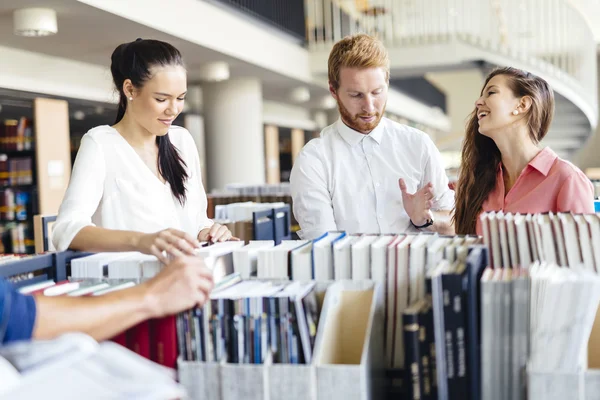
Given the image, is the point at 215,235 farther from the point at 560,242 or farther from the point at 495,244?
the point at 560,242

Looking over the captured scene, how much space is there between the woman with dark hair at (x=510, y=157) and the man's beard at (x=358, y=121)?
366 mm

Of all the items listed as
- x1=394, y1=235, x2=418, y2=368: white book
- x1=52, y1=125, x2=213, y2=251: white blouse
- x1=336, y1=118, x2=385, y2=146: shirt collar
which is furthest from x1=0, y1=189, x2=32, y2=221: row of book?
x1=394, y1=235, x2=418, y2=368: white book

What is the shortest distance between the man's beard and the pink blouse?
517 mm

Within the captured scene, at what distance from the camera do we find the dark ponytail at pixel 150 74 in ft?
6.60

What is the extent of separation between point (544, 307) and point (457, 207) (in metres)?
1.24

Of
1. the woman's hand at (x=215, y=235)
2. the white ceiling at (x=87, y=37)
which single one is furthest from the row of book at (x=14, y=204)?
the woman's hand at (x=215, y=235)

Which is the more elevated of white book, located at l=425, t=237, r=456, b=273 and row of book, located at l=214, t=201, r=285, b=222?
white book, located at l=425, t=237, r=456, b=273

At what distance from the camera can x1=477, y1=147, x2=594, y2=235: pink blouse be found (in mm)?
1885

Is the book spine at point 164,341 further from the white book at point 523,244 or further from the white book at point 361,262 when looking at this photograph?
the white book at point 523,244

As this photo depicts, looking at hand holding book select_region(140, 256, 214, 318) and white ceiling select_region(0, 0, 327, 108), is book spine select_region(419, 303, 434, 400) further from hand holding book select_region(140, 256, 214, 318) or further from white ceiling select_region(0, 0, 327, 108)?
white ceiling select_region(0, 0, 327, 108)

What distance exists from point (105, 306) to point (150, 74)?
1050mm

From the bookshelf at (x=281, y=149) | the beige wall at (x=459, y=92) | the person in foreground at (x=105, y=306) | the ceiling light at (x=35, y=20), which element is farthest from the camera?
the beige wall at (x=459, y=92)

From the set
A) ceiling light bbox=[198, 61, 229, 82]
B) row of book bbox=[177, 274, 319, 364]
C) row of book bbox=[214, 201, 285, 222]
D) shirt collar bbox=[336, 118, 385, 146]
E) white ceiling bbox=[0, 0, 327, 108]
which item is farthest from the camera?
ceiling light bbox=[198, 61, 229, 82]

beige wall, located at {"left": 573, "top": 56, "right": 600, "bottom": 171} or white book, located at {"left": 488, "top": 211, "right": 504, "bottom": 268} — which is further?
beige wall, located at {"left": 573, "top": 56, "right": 600, "bottom": 171}
